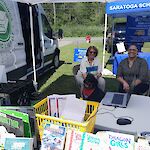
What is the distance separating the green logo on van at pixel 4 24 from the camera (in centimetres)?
456

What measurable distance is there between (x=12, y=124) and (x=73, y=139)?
44 centimetres

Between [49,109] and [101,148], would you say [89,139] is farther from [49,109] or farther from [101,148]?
[49,109]

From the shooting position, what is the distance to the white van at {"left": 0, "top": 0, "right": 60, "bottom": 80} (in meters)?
4.71

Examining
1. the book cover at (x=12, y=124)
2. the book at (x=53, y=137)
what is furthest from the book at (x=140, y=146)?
the book cover at (x=12, y=124)

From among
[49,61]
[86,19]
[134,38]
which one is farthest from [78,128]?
[86,19]

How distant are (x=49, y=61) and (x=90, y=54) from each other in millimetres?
3475

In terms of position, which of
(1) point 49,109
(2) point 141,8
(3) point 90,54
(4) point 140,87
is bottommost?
(4) point 140,87

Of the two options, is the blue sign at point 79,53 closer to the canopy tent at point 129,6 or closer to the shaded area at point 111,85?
the shaded area at point 111,85

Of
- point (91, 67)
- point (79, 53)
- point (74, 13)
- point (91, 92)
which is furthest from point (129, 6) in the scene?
point (74, 13)

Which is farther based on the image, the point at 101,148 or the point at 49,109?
the point at 49,109

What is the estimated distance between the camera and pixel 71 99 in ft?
6.02

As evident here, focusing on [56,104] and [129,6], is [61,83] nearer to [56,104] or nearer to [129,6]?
[129,6]

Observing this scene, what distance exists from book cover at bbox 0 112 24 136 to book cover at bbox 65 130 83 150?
1.06ft

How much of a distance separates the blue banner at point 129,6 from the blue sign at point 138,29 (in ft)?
8.62
